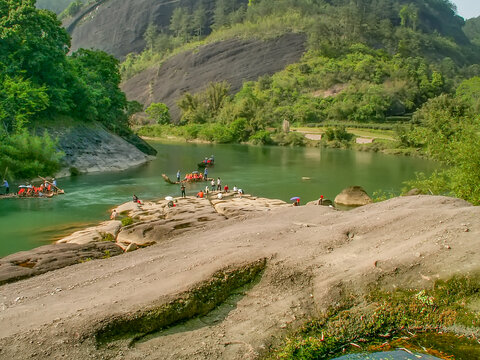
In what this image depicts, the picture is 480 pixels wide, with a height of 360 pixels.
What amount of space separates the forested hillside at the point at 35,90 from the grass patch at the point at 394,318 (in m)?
39.7

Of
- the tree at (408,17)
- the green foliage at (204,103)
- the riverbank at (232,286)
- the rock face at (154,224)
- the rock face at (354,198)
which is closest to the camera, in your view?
the riverbank at (232,286)

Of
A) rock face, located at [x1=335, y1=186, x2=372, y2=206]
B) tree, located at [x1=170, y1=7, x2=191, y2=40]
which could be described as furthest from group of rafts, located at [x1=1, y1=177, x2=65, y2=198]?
tree, located at [x1=170, y1=7, x2=191, y2=40]

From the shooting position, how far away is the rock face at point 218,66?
13862 centimetres

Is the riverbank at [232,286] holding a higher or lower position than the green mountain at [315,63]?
lower

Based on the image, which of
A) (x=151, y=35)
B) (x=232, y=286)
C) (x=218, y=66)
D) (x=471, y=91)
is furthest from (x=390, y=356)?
(x=151, y=35)

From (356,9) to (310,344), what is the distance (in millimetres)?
152564

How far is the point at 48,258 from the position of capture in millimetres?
18578

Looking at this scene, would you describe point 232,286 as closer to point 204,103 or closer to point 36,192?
point 36,192

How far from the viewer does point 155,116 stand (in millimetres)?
129750

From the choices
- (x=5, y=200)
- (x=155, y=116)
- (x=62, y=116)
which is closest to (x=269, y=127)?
(x=155, y=116)

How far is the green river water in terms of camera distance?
30922 millimetres

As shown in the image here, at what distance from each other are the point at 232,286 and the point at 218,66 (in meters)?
137

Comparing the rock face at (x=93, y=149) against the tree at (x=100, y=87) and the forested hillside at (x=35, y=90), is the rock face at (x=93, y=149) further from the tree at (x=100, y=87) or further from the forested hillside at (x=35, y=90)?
the tree at (x=100, y=87)

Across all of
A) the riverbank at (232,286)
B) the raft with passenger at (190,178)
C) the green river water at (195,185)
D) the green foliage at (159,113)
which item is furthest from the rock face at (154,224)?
the green foliage at (159,113)
